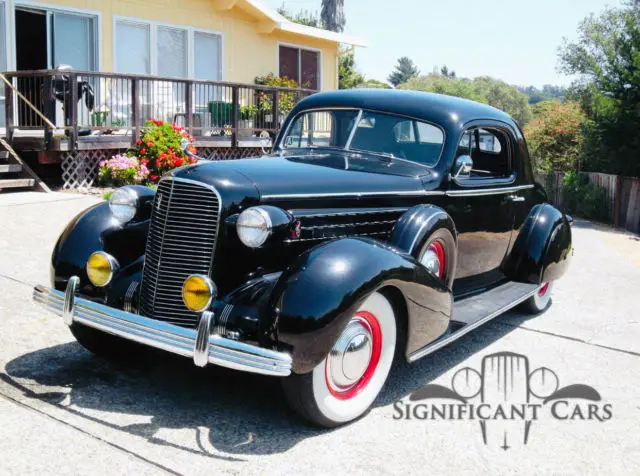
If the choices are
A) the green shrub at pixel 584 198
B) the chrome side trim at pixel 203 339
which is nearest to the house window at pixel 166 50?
the green shrub at pixel 584 198

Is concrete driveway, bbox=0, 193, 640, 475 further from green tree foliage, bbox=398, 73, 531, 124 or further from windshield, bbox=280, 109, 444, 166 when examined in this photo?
green tree foliage, bbox=398, 73, 531, 124

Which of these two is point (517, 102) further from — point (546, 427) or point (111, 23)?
point (546, 427)

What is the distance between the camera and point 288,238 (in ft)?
13.7

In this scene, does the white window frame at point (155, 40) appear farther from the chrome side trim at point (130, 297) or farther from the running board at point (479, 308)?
the chrome side trim at point (130, 297)

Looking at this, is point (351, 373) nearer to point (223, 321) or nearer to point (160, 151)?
point (223, 321)

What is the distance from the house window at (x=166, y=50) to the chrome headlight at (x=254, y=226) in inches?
487

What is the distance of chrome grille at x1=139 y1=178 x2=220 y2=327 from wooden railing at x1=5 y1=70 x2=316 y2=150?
4.57m

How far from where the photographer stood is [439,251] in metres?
4.88

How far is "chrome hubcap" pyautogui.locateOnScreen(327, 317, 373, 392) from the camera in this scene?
12.5 feet

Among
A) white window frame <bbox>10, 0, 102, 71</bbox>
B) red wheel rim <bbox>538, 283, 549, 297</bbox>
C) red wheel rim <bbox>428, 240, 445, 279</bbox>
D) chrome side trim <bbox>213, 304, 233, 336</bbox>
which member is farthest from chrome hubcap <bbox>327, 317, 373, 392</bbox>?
white window frame <bbox>10, 0, 102, 71</bbox>

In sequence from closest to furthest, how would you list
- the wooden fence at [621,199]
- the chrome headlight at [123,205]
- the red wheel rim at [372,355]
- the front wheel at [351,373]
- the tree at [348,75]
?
the front wheel at [351,373] < the red wheel rim at [372,355] < the chrome headlight at [123,205] < the wooden fence at [621,199] < the tree at [348,75]

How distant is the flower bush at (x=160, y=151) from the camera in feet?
38.1

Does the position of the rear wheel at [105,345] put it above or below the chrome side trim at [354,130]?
below

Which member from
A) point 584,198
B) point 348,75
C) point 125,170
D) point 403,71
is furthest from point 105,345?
point 403,71
